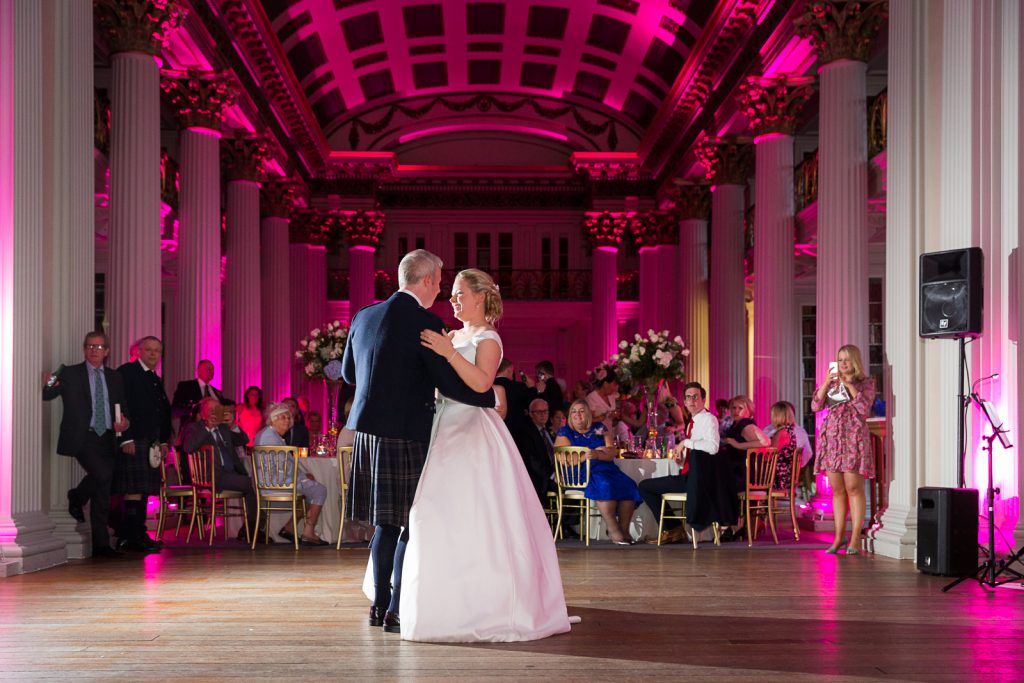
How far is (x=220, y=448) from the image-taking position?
9148 millimetres

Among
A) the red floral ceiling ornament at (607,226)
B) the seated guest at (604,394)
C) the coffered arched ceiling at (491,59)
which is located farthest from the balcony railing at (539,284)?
the seated guest at (604,394)

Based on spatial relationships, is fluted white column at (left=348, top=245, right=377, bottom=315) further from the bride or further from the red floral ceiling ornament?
the bride

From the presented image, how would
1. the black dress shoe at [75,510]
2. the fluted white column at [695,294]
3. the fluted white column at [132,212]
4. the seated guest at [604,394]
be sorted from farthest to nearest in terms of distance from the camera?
1. the fluted white column at [695,294]
2. the seated guest at [604,394]
3. the fluted white column at [132,212]
4. the black dress shoe at [75,510]

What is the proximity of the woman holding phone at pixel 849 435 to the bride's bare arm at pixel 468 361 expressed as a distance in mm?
3945

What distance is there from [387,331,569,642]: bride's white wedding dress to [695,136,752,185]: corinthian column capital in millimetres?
12560

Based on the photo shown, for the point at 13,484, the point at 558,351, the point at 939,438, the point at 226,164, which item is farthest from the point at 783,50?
the point at 558,351

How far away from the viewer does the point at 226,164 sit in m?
16.6

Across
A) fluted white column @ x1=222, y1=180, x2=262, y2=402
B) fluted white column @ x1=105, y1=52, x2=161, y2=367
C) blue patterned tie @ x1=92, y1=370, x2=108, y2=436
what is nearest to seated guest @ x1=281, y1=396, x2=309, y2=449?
fluted white column @ x1=105, y1=52, x2=161, y2=367

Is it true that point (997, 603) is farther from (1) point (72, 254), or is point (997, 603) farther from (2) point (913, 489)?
(1) point (72, 254)

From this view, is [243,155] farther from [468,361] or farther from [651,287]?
Answer: [468,361]

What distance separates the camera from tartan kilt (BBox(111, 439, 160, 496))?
7922mm

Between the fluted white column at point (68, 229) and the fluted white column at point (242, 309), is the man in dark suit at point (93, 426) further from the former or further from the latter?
the fluted white column at point (242, 309)

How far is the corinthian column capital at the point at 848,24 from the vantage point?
1066 cm

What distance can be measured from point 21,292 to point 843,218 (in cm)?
728
